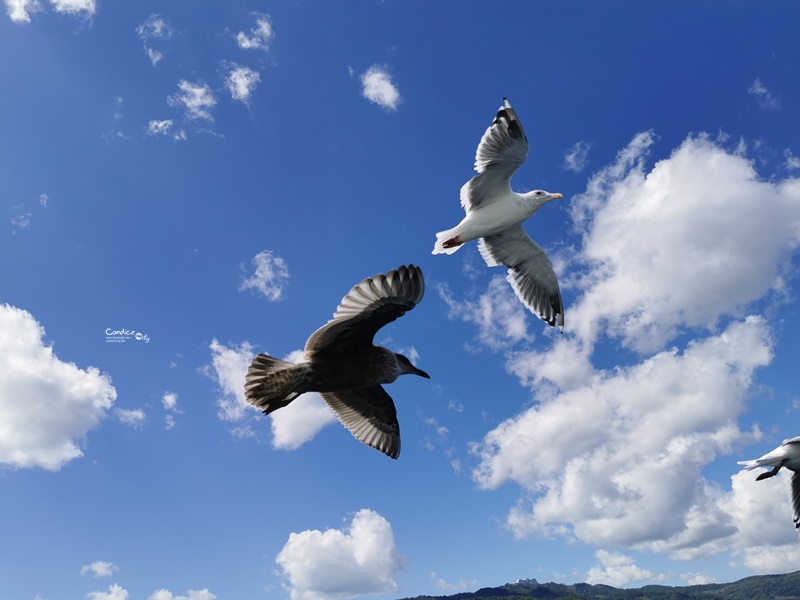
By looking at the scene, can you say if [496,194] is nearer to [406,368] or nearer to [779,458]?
[406,368]

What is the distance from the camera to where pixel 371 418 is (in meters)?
14.0

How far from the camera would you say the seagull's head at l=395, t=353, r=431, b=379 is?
468 inches

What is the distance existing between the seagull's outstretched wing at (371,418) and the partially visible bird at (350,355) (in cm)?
199

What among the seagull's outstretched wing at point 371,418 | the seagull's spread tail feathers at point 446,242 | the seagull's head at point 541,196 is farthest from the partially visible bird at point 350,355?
the seagull's head at point 541,196

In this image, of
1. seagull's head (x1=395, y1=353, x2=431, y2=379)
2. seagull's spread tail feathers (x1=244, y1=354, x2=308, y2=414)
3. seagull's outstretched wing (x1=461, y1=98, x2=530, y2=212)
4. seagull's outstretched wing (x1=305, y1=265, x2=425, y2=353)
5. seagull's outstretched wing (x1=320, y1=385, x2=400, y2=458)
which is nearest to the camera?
seagull's outstretched wing (x1=305, y1=265, x2=425, y2=353)

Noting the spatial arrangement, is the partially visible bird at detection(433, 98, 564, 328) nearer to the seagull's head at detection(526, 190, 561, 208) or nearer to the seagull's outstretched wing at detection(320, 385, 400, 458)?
the seagull's head at detection(526, 190, 561, 208)

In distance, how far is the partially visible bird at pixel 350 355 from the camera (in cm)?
1001

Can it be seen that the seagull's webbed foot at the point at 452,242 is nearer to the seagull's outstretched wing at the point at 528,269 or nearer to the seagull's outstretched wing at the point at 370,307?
the seagull's outstretched wing at the point at 528,269

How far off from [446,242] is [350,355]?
7313 millimetres

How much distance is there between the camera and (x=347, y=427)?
13984 millimetres

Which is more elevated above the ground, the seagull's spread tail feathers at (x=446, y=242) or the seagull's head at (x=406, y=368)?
the seagull's spread tail feathers at (x=446, y=242)

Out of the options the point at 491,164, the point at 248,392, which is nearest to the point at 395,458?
the point at 248,392

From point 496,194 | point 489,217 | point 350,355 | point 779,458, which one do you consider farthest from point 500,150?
point 779,458

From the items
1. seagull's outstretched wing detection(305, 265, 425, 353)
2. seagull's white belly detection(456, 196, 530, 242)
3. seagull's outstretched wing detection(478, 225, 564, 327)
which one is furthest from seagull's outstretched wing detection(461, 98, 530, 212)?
seagull's outstretched wing detection(305, 265, 425, 353)
